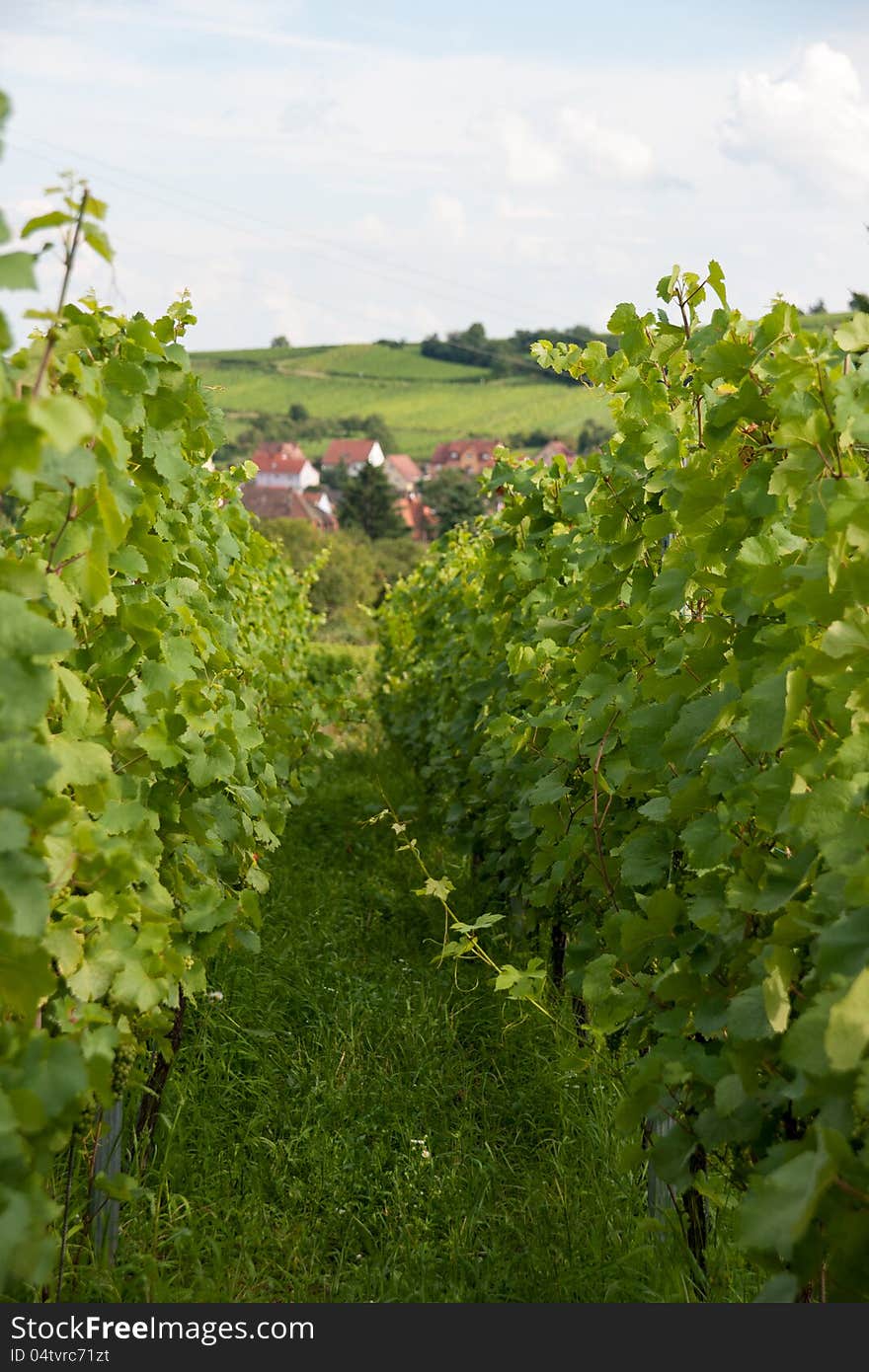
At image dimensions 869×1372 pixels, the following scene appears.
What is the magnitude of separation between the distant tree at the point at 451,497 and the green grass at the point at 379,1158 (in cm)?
3929

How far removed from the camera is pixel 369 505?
58.0 m

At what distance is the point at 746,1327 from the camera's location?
199cm

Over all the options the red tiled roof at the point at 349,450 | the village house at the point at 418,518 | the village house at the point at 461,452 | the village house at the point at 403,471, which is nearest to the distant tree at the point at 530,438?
the village house at the point at 461,452

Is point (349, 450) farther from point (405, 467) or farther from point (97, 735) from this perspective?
point (97, 735)

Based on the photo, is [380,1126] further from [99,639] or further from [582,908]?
[99,639]

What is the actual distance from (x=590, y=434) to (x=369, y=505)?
16743mm

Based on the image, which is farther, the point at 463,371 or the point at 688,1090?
the point at 463,371

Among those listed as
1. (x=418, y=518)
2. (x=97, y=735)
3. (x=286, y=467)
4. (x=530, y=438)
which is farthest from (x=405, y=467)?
(x=97, y=735)

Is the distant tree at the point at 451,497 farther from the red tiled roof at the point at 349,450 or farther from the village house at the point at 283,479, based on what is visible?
the red tiled roof at the point at 349,450

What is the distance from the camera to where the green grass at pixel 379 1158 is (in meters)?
3.03

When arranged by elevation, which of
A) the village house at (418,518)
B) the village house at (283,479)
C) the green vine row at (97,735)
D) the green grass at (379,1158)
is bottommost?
the village house at (418,518)

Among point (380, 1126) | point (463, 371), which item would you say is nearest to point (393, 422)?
point (463, 371)

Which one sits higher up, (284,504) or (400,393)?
(400,393)

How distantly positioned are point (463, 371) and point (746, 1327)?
90.8 m
